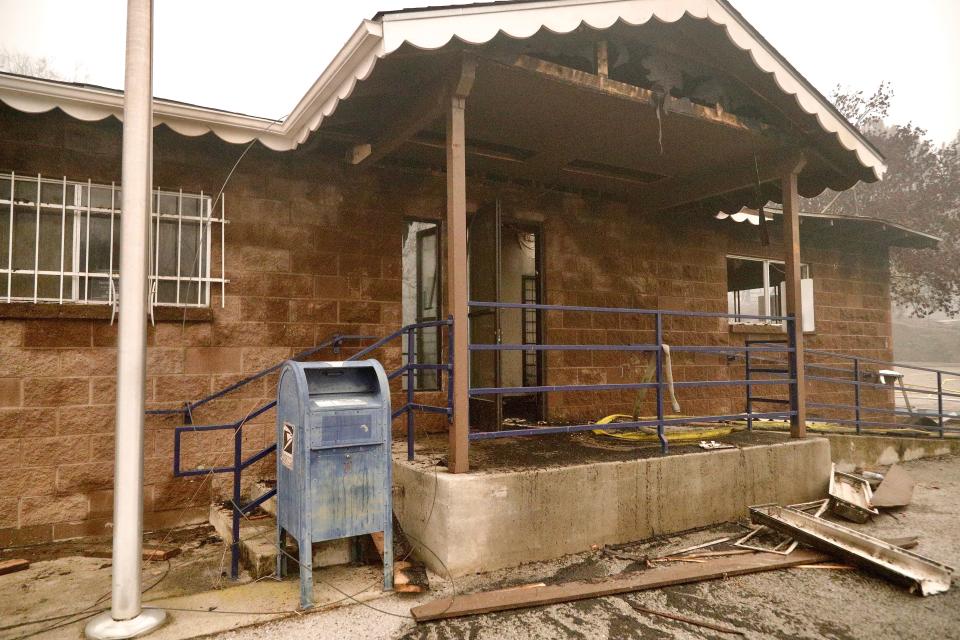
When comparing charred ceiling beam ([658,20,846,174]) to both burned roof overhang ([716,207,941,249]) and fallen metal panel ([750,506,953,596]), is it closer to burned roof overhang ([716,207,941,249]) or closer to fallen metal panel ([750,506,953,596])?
burned roof overhang ([716,207,941,249])

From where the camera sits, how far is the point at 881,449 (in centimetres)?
736

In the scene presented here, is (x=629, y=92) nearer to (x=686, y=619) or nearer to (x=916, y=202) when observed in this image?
(x=686, y=619)

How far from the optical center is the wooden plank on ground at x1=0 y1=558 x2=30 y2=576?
3975 mm

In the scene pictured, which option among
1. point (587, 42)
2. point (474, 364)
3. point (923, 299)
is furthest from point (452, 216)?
point (923, 299)

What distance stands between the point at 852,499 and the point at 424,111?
197 inches

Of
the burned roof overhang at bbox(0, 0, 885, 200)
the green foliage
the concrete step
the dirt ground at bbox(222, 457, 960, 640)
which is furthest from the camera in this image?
the green foliage

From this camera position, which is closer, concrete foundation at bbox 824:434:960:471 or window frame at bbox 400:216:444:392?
window frame at bbox 400:216:444:392

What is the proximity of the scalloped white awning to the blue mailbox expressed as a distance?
2.01 meters

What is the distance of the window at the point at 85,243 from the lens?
15.2 feet

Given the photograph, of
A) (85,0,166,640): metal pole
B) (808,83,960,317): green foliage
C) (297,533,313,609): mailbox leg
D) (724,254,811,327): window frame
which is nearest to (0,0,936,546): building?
(297,533,313,609): mailbox leg

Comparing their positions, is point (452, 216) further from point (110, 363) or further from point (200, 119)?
point (110, 363)

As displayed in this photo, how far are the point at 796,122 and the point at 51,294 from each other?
21.7 ft

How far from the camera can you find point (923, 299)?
63.0 ft

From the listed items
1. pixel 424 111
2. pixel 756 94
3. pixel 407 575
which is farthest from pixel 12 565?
pixel 756 94
